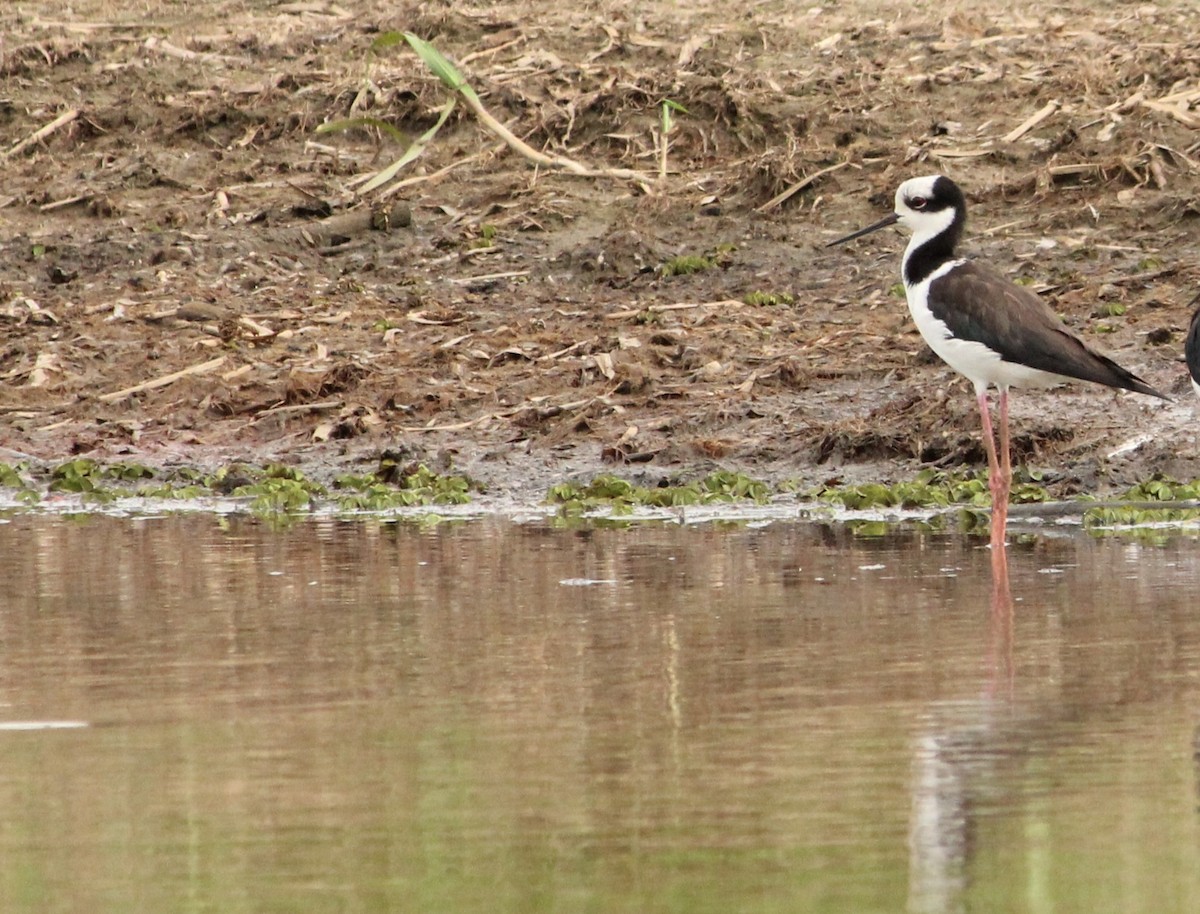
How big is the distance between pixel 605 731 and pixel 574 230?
896 cm

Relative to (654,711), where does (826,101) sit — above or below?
above

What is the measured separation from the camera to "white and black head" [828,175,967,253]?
11352mm

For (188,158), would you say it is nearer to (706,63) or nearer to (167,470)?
(706,63)

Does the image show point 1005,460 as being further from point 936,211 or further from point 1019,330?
point 936,211

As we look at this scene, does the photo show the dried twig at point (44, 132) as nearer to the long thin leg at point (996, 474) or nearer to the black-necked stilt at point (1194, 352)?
the long thin leg at point (996, 474)

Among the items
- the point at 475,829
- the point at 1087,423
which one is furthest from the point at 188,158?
the point at 475,829

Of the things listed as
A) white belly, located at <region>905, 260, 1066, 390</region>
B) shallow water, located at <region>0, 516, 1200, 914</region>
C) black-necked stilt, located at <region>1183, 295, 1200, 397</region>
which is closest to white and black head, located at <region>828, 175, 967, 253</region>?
white belly, located at <region>905, 260, 1066, 390</region>

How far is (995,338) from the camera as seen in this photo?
10367 mm

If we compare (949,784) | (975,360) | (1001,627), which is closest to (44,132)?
(975,360)

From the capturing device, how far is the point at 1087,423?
1128 centimetres

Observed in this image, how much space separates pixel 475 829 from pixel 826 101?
36.5ft

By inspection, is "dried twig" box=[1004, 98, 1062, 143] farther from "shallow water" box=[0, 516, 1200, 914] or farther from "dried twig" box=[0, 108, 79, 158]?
"dried twig" box=[0, 108, 79, 158]

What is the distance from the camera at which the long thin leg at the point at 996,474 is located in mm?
9336

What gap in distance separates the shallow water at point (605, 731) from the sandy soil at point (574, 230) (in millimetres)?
2736
